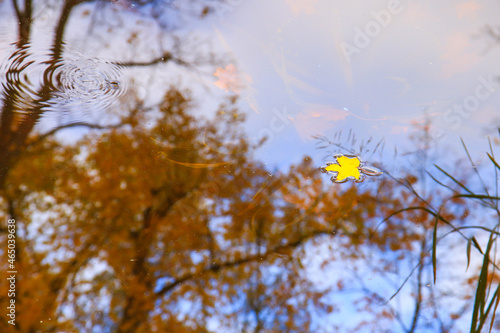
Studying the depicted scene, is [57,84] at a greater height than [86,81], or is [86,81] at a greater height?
[86,81]

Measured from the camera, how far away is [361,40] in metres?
2.37

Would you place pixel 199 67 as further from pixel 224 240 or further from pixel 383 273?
pixel 383 273

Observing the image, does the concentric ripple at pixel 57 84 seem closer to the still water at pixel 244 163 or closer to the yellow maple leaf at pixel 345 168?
the still water at pixel 244 163

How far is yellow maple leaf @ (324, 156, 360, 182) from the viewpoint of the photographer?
2.22 metres

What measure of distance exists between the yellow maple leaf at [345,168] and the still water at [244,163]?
14 millimetres

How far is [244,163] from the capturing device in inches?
86.8

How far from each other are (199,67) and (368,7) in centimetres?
131

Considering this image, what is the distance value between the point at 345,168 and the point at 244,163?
2.26 ft

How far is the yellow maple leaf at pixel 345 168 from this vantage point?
2223 mm

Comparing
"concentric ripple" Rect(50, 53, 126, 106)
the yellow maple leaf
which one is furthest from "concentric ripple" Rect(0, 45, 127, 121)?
the yellow maple leaf

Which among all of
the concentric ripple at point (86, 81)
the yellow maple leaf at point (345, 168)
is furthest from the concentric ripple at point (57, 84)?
the yellow maple leaf at point (345, 168)

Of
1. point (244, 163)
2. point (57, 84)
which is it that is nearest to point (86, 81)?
point (57, 84)

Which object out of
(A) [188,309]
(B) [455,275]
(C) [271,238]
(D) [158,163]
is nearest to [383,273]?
(B) [455,275]

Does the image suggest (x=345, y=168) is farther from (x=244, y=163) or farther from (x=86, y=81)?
(x=86, y=81)
